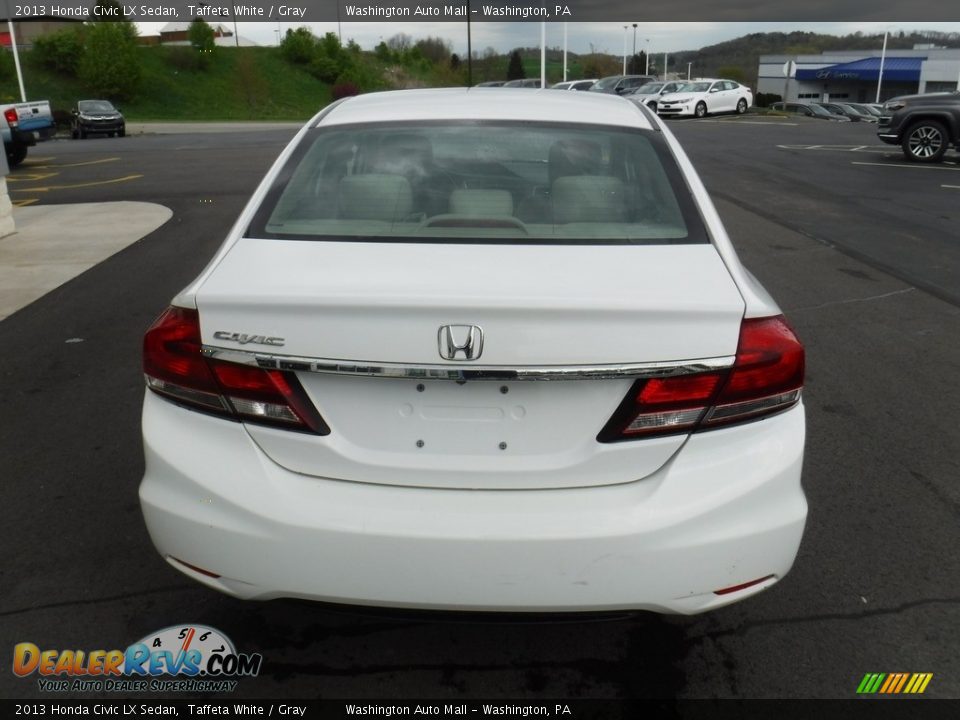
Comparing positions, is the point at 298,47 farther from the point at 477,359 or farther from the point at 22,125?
the point at 477,359

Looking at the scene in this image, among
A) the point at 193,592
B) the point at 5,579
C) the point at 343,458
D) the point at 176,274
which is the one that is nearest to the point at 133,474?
the point at 5,579

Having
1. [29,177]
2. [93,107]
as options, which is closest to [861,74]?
[93,107]

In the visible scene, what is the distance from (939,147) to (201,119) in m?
52.2

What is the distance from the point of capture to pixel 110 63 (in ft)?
194

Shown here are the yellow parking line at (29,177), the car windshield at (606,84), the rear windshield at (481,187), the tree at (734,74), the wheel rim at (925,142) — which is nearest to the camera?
the rear windshield at (481,187)

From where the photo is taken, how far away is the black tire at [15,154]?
20141mm

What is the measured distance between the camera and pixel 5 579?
3.21 m

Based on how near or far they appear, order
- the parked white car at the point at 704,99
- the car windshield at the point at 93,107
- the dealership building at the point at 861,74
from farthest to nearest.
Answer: the dealership building at the point at 861,74 → the car windshield at the point at 93,107 → the parked white car at the point at 704,99

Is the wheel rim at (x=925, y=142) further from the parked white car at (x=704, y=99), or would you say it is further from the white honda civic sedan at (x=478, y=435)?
the parked white car at (x=704, y=99)

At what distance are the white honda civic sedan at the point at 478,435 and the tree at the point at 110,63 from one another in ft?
211

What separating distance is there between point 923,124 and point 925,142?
44cm

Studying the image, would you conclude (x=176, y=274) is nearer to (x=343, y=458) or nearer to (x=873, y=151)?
(x=343, y=458)

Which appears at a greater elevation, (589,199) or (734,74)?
(589,199)

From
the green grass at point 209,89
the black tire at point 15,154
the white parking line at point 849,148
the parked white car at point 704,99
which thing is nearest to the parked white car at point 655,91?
the parked white car at point 704,99
